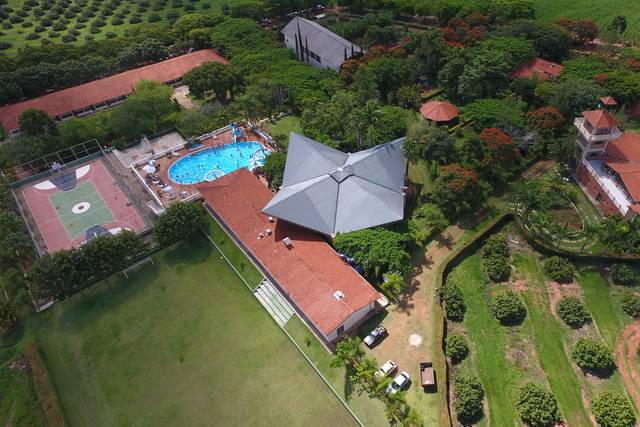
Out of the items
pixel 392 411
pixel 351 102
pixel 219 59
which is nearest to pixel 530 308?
pixel 392 411

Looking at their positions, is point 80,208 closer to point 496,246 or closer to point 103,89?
point 103,89

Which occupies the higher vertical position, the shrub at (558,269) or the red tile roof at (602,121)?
the red tile roof at (602,121)

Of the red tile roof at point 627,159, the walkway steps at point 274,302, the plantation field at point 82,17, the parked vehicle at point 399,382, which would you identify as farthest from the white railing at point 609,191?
the plantation field at point 82,17

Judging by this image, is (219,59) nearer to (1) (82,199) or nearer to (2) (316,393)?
(1) (82,199)

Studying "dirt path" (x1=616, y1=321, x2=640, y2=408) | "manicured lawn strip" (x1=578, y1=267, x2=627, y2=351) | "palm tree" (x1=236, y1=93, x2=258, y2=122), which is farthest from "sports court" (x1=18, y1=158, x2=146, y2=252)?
"dirt path" (x1=616, y1=321, x2=640, y2=408)

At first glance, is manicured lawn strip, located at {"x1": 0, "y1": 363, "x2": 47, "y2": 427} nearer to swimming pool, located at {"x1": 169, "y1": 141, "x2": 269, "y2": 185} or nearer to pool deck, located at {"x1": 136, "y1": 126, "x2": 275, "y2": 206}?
pool deck, located at {"x1": 136, "y1": 126, "x2": 275, "y2": 206}

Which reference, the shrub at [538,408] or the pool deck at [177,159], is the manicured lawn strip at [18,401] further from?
the shrub at [538,408]
